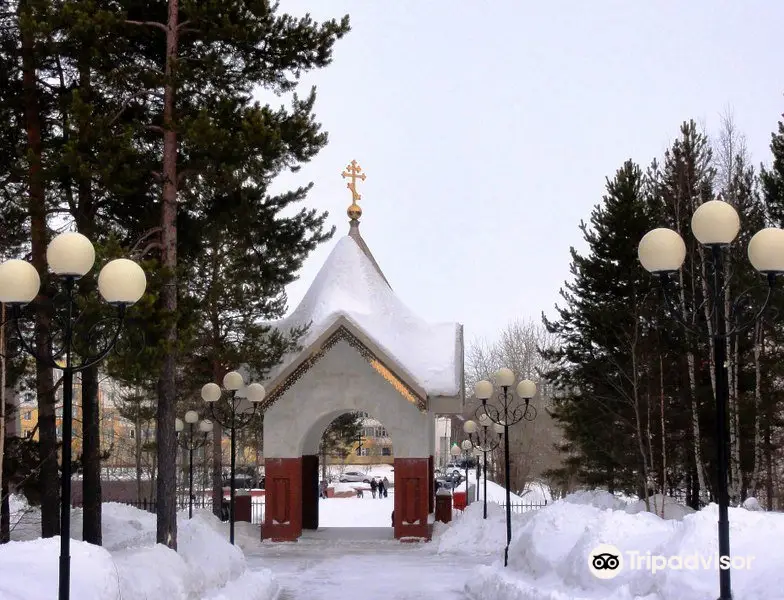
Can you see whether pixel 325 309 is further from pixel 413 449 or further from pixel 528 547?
pixel 528 547

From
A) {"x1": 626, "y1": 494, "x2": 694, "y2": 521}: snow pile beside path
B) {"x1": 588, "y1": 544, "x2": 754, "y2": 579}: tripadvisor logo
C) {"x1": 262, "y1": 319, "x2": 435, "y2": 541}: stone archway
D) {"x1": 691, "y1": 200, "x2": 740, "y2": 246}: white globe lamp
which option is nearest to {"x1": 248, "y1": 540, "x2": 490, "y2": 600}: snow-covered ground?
{"x1": 262, "y1": 319, "x2": 435, "y2": 541}: stone archway

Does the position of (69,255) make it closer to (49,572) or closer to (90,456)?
(49,572)

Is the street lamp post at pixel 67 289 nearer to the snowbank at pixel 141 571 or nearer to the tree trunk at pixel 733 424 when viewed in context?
the snowbank at pixel 141 571

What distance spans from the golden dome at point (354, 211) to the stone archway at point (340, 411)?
4.91 metres

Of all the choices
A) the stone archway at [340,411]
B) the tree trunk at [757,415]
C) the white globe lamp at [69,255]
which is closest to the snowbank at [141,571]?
the white globe lamp at [69,255]

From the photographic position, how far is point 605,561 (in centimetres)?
Result: 1049

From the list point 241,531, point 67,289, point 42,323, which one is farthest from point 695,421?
point 67,289

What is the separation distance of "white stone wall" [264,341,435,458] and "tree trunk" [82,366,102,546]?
252 inches

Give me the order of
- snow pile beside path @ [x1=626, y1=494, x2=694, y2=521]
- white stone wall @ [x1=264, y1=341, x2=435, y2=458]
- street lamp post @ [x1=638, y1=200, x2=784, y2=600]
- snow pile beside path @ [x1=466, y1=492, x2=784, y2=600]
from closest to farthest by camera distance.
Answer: street lamp post @ [x1=638, y1=200, x2=784, y2=600] → snow pile beside path @ [x1=466, y1=492, x2=784, y2=600] → white stone wall @ [x1=264, y1=341, x2=435, y2=458] → snow pile beside path @ [x1=626, y1=494, x2=694, y2=521]

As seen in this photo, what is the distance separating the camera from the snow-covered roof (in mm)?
22531

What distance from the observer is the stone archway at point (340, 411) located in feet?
73.7

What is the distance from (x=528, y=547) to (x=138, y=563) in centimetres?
567

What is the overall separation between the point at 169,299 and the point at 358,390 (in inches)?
372

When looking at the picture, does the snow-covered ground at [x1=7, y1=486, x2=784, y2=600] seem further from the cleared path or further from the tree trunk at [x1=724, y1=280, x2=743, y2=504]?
the tree trunk at [x1=724, y1=280, x2=743, y2=504]
